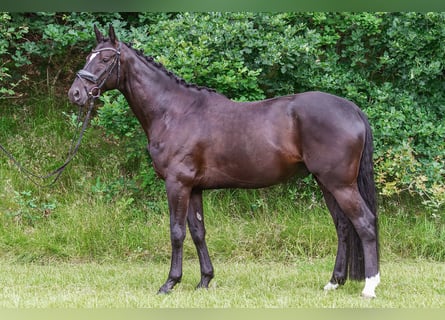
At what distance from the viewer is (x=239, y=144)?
5969 mm

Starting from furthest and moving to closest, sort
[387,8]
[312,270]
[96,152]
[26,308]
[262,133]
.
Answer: [96,152], [312,270], [262,133], [26,308], [387,8]

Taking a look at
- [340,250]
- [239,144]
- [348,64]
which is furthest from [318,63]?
[340,250]

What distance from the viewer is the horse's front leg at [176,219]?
19.6ft

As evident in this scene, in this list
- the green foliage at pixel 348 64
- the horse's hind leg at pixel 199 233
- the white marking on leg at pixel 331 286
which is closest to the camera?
the white marking on leg at pixel 331 286

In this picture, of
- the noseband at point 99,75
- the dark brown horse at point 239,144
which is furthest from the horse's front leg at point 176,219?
the noseband at point 99,75

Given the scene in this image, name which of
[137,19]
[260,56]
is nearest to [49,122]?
[137,19]

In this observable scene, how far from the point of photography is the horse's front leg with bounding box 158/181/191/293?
5961 millimetres

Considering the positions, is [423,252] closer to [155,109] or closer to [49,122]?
[155,109]

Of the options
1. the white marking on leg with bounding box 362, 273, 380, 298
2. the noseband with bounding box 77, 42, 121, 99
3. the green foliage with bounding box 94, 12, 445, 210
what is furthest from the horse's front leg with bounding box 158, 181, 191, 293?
the green foliage with bounding box 94, 12, 445, 210

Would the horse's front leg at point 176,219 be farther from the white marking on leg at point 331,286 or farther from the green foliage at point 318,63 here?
the green foliage at point 318,63

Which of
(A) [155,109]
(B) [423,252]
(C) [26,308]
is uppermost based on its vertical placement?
(A) [155,109]

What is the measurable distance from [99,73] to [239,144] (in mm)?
1517

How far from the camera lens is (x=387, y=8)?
13.3 feet

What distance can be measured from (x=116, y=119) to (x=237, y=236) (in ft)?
7.44
